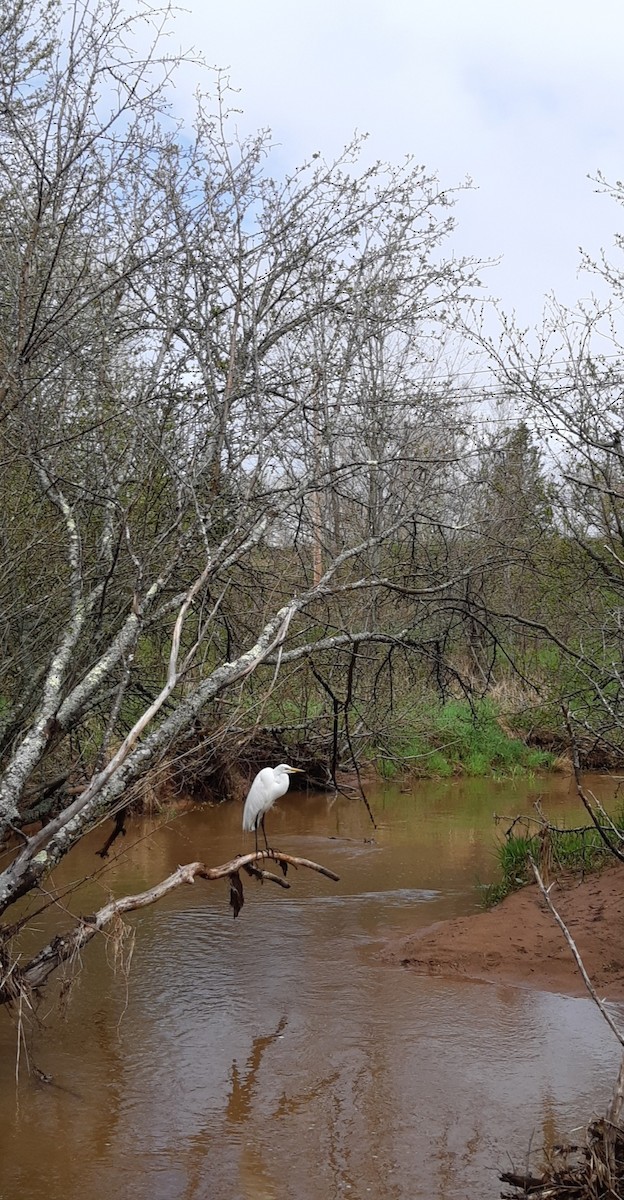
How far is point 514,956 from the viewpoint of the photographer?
8.16 meters

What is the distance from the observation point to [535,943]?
8.27 meters

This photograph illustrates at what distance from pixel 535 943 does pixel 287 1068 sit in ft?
8.57

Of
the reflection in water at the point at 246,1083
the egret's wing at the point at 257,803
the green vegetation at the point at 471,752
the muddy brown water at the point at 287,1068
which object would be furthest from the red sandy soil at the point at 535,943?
the green vegetation at the point at 471,752

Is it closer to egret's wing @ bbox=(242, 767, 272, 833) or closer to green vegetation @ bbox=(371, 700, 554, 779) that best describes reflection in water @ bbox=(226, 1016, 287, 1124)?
egret's wing @ bbox=(242, 767, 272, 833)

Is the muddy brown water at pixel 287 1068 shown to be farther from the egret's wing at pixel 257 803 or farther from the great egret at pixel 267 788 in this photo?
the great egret at pixel 267 788

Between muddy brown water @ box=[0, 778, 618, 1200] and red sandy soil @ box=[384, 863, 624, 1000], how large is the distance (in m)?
0.23

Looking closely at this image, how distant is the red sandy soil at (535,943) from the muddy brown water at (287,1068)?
0.23 meters

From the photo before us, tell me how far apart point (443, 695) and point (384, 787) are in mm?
8901

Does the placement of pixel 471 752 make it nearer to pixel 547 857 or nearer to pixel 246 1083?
pixel 547 857

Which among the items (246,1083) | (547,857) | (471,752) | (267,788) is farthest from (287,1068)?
(471,752)

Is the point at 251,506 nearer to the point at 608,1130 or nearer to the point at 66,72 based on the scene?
the point at 66,72

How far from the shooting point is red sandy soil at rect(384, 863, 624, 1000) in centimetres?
777

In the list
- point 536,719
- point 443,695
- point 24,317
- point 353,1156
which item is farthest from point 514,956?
point 536,719

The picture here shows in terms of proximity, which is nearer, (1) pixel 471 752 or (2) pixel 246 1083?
(2) pixel 246 1083
